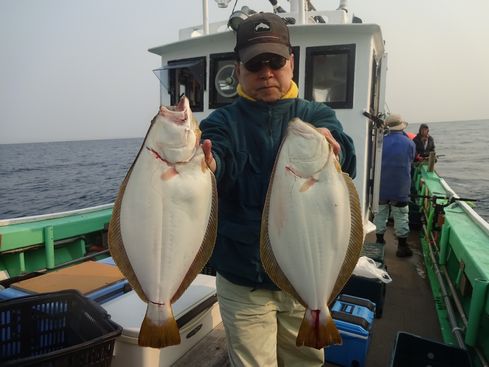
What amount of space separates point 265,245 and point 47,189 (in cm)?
2388

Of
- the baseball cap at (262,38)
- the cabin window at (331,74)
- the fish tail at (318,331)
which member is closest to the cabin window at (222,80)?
the cabin window at (331,74)

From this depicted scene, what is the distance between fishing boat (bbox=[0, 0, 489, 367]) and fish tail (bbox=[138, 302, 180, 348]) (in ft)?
6.03

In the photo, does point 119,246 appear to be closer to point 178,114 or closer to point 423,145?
point 178,114

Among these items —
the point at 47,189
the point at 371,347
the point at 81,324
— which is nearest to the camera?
the point at 81,324

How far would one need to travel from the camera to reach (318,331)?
159cm

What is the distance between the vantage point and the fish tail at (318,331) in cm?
158

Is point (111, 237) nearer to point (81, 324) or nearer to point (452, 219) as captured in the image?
point (81, 324)

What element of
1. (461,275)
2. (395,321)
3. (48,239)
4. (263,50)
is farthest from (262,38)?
(48,239)

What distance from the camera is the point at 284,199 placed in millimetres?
1611

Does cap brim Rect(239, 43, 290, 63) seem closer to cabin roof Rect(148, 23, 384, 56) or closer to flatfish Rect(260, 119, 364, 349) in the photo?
flatfish Rect(260, 119, 364, 349)

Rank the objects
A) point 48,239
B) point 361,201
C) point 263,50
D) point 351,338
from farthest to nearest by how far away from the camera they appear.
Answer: point 361,201 → point 48,239 → point 351,338 → point 263,50

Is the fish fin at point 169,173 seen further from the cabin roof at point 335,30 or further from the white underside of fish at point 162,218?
the cabin roof at point 335,30

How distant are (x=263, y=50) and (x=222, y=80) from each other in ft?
12.8

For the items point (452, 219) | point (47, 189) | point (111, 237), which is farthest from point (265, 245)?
point (47, 189)
